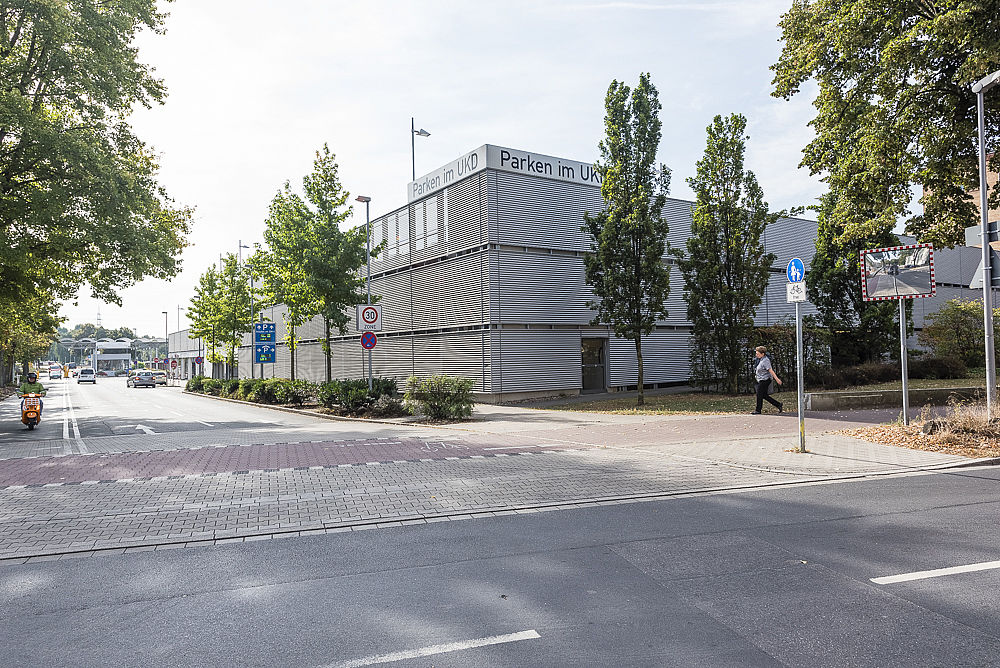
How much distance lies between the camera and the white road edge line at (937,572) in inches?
185

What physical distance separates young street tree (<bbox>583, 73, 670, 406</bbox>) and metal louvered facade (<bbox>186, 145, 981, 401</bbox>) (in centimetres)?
298

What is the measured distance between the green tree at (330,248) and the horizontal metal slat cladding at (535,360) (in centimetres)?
619

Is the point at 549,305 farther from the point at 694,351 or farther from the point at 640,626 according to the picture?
the point at 640,626

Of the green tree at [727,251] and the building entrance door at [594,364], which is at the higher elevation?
the green tree at [727,251]

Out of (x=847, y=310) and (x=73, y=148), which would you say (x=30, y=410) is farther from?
(x=847, y=310)

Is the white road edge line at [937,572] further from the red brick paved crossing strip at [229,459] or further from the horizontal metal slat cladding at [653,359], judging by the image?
the horizontal metal slat cladding at [653,359]

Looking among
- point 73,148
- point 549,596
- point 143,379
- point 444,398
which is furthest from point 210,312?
point 549,596

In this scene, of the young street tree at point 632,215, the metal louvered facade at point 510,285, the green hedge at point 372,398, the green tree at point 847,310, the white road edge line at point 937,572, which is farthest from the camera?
the green tree at point 847,310

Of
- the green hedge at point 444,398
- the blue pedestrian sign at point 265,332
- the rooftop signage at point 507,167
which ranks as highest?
the rooftop signage at point 507,167

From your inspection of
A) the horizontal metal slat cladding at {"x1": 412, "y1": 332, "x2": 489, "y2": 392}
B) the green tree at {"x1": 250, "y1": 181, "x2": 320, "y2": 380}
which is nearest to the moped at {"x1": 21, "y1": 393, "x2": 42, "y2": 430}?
the green tree at {"x1": 250, "y1": 181, "x2": 320, "y2": 380}

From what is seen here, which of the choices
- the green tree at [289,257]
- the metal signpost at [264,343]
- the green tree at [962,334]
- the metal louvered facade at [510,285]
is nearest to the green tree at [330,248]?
the green tree at [289,257]

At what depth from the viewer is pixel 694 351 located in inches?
973

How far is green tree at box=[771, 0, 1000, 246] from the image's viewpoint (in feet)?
49.7

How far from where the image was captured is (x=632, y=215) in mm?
21734
